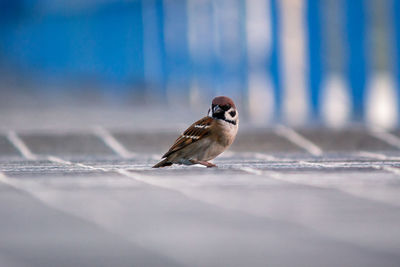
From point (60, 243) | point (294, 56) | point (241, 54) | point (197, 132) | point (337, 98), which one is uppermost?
point (241, 54)

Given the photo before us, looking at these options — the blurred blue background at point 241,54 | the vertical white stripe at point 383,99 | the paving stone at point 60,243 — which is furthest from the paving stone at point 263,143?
the vertical white stripe at point 383,99

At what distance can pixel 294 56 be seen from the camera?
2709cm

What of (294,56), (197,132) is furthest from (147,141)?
(294,56)

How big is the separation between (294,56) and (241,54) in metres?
7.39

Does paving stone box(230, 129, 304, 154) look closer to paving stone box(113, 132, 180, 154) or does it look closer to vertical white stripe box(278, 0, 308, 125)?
paving stone box(113, 132, 180, 154)

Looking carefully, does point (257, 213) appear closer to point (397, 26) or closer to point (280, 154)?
point (280, 154)

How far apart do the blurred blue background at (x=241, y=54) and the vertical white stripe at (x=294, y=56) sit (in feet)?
0.09

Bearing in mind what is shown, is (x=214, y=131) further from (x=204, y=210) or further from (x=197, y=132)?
(x=204, y=210)

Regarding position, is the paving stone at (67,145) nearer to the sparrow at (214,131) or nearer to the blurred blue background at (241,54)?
the sparrow at (214,131)

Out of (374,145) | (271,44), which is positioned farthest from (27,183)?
(271,44)

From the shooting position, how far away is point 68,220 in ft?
19.3

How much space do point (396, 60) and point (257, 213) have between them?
1713 centimetres

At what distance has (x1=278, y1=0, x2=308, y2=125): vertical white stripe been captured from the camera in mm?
26688

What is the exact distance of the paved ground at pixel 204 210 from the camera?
4750 mm
